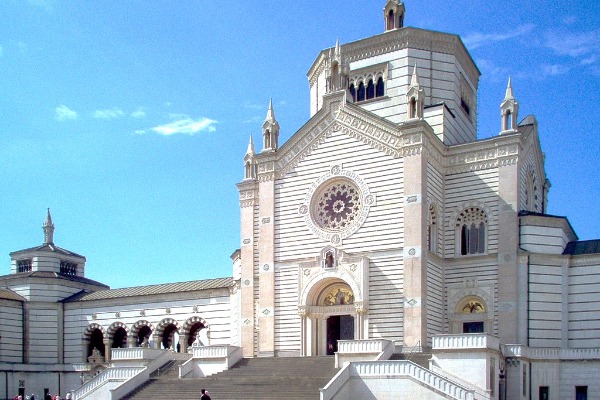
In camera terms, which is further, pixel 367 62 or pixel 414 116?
pixel 367 62

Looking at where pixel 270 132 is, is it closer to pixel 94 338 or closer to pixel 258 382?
pixel 258 382

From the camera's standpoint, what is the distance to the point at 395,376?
32094 millimetres

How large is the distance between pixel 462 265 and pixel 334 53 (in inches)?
553

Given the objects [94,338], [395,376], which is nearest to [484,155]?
[395,376]

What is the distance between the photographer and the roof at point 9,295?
184 ft

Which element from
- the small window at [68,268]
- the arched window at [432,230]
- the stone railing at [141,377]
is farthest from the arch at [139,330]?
the arched window at [432,230]

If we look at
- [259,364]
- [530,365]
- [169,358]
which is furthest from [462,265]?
[169,358]

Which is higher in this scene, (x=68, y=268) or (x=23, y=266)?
(x=23, y=266)

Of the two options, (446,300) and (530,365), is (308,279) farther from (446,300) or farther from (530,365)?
(530,365)

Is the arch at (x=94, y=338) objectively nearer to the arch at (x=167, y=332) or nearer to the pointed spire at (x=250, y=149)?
the arch at (x=167, y=332)

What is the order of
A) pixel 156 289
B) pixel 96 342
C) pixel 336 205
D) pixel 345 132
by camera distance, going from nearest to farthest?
1. pixel 336 205
2. pixel 345 132
3. pixel 156 289
4. pixel 96 342

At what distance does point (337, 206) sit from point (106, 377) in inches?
597

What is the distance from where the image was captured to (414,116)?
41.2 metres

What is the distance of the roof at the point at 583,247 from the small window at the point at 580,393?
655 cm
